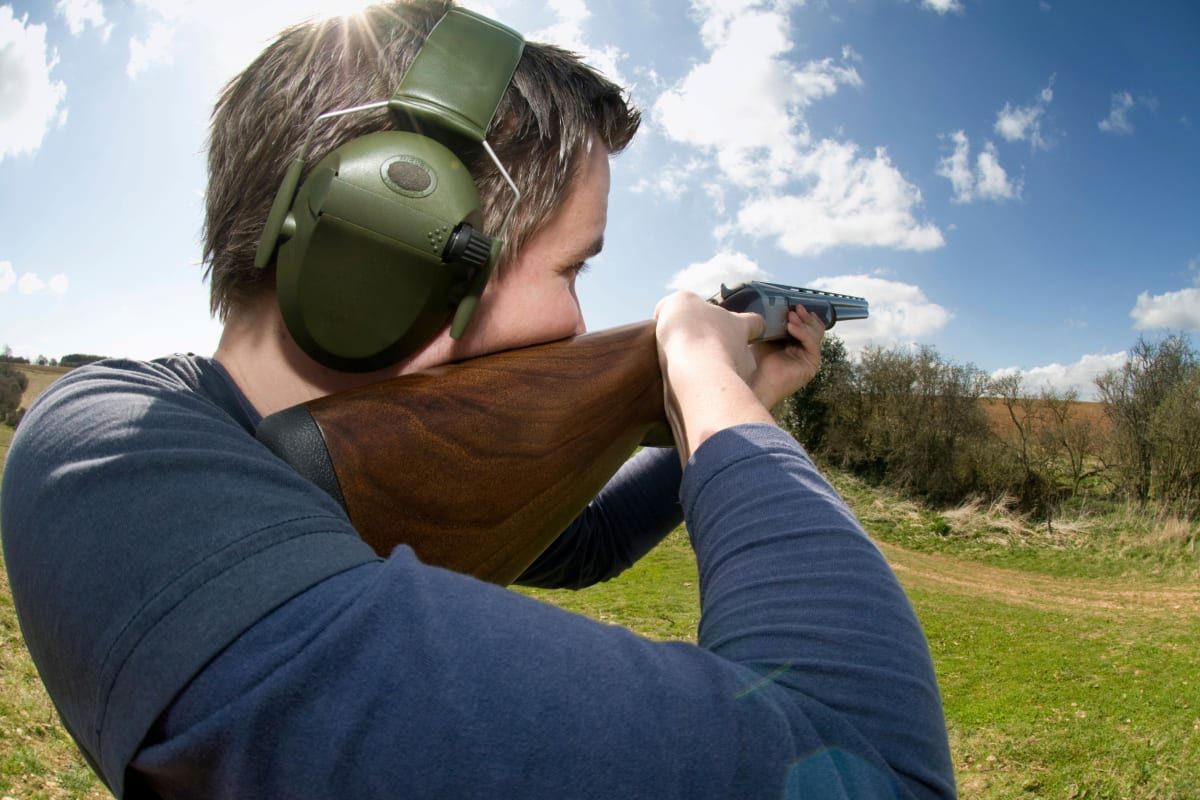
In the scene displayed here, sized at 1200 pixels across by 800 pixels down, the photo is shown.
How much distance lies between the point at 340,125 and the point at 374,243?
0.27 metres

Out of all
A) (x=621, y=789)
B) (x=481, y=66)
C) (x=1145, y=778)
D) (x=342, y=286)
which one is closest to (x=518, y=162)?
(x=481, y=66)

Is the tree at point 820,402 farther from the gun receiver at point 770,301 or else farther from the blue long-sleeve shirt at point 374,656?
the blue long-sleeve shirt at point 374,656

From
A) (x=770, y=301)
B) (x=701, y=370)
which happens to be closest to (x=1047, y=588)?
(x=770, y=301)

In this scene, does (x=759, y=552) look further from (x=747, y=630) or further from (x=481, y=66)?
(x=481, y=66)

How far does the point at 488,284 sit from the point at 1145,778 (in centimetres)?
753

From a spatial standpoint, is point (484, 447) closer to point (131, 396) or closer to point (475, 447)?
point (475, 447)

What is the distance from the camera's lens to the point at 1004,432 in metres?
27.7

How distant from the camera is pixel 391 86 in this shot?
49.1 inches

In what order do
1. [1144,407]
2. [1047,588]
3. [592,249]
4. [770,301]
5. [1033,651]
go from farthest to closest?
[1144,407] < [1047,588] < [1033,651] < [770,301] < [592,249]

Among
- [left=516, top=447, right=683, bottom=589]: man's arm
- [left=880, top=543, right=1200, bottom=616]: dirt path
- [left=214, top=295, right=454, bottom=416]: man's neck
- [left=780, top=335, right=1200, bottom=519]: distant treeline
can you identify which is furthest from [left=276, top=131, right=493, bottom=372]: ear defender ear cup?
[left=780, top=335, right=1200, bottom=519]: distant treeline

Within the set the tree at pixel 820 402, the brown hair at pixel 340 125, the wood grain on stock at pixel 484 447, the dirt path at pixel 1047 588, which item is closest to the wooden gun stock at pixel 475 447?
the wood grain on stock at pixel 484 447

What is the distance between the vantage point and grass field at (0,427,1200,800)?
18.4 ft

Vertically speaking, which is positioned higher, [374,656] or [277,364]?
[277,364]

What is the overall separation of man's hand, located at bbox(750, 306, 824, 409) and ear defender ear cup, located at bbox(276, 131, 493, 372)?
4.23 ft
